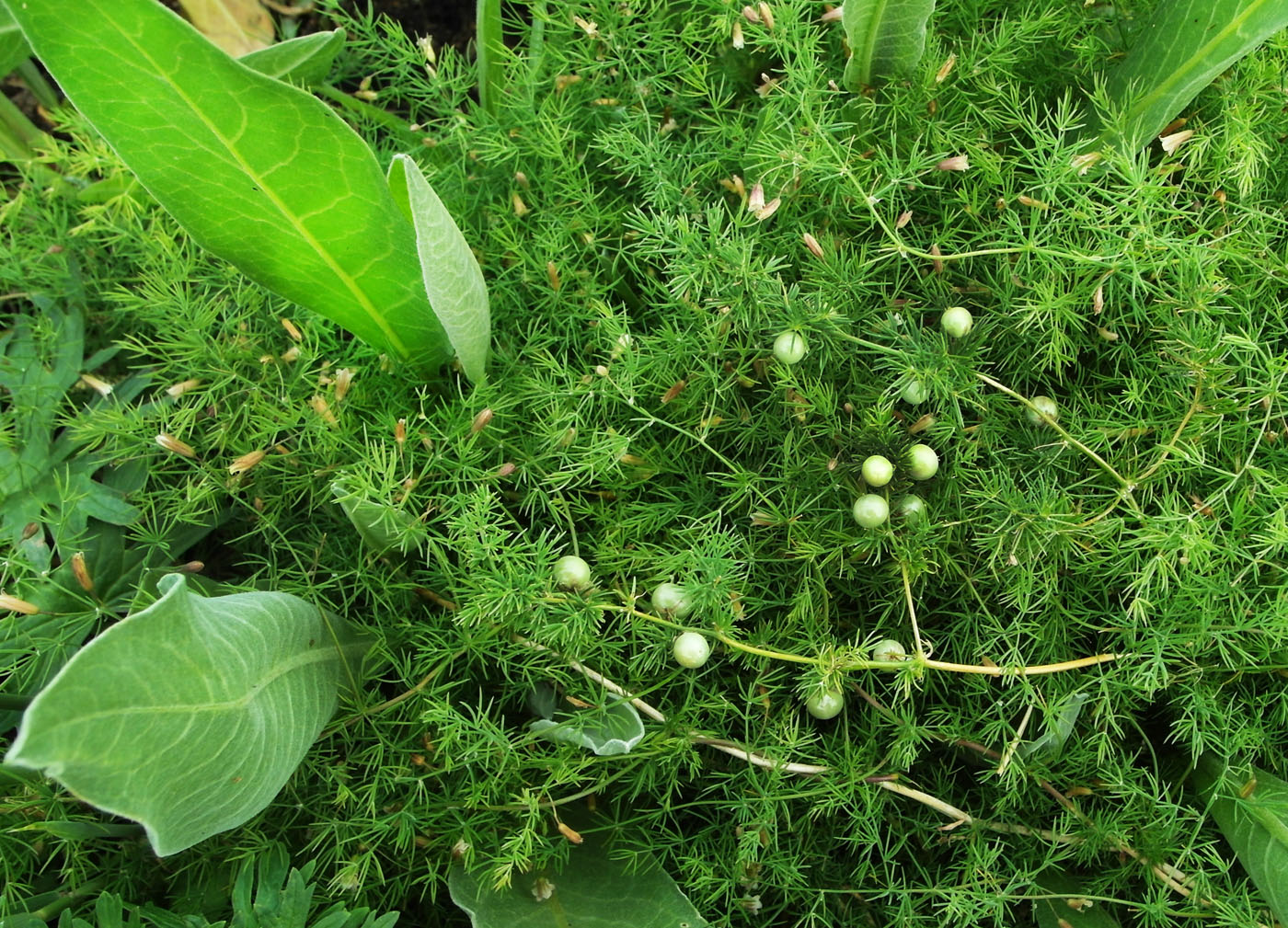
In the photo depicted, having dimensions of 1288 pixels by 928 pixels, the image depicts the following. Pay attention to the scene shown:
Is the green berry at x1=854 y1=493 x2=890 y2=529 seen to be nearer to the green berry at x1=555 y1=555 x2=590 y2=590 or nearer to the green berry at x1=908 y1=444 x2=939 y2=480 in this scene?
the green berry at x1=908 y1=444 x2=939 y2=480

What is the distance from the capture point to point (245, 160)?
789mm

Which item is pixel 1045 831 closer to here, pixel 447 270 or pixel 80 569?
pixel 447 270

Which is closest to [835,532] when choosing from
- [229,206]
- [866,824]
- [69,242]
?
[866,824]

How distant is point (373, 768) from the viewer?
2.89ft

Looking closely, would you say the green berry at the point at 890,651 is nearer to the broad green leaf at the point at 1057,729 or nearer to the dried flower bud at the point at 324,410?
the broad green leaf at the point at 1057,729

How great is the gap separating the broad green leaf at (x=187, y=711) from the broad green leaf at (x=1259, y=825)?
0.74 metres

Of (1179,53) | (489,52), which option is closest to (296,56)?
(489,52)

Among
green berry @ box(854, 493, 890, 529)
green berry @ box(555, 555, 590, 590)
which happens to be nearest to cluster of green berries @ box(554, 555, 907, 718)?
green berry @ box(555, 555, 590, 590)

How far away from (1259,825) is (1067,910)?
175 mm

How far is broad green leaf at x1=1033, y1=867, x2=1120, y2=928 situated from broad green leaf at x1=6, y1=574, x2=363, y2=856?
63cm

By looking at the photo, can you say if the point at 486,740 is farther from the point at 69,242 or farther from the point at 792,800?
the point at 69,242

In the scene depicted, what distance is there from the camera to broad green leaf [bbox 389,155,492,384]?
74 centimetres

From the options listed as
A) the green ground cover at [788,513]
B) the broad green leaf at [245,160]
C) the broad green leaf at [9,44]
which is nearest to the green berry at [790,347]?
the green ground cover at [788,513]

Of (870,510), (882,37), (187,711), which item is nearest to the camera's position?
(187,711)
